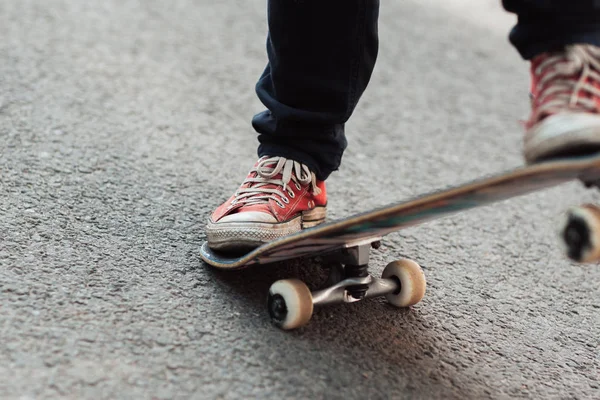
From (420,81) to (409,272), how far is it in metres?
1.99

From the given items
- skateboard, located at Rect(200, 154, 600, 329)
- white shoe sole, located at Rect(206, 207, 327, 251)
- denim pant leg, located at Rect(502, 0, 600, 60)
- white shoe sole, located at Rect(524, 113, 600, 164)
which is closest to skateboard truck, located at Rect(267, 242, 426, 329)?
skateboard, located at Rect(200, 154, 600, 329)

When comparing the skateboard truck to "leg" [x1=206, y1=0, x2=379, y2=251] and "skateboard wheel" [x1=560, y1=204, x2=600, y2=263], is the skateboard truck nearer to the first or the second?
"leg" [x1=206, y1=0, x2=379, y2=251]

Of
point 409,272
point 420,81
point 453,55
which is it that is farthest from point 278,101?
point 453,55

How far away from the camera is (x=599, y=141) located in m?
1.16

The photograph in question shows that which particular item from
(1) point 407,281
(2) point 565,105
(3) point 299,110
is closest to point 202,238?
(3) point 299,110

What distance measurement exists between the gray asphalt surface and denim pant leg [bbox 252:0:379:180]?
1.02 feet

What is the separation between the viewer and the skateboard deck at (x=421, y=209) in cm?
111

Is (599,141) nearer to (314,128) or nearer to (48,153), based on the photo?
(314,128)

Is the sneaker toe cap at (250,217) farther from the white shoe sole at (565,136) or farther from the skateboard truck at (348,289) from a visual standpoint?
the white shoe sole at (565,136)

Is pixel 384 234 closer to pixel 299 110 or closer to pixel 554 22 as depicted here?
pixel 299 110

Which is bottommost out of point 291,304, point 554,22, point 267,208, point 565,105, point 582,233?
point 291,304

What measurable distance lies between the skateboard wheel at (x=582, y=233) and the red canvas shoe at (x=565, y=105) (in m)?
0.11

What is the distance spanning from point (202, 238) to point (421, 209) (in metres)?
0.74

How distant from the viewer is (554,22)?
1259 millimetres
